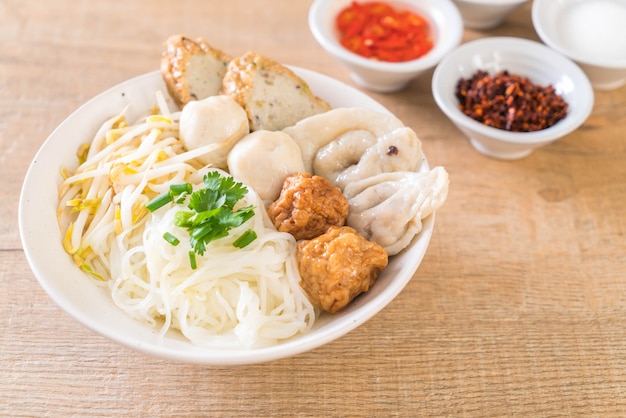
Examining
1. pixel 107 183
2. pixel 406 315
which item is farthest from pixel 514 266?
pixel 107 183

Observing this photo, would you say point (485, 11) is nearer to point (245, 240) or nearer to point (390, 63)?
point (390, 63)

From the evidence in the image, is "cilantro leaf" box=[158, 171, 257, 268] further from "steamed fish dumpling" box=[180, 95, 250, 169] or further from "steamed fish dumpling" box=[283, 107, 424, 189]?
"steamed fish dumpling" box=[283, 107, 424, 189]

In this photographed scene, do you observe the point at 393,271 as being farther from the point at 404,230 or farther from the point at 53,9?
the point at 53,9

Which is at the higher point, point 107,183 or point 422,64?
point 107,183

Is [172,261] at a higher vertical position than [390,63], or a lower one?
higher

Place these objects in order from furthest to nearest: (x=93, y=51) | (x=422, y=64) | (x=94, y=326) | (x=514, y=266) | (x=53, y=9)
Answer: (x=53, y=9), (x=93, y=51), (x=422, y=64), (x=514, y=266), (x=94, y=326)

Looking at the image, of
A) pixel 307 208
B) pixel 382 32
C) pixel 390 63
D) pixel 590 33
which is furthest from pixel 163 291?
pixel 590 33

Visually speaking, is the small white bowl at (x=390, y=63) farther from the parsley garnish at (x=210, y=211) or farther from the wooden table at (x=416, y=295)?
the parsley garnish at (x=210, y=211)
